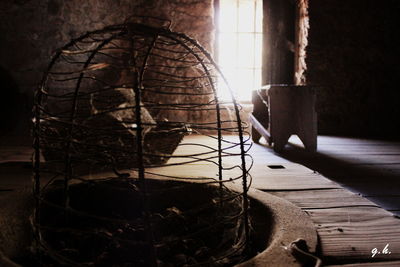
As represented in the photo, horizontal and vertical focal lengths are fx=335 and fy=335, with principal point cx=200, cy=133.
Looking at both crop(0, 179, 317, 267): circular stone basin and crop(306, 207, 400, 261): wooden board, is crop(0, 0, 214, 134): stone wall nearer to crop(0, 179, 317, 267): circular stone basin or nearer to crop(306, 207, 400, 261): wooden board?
crop(0, 179, 317, 267): circular stone basin

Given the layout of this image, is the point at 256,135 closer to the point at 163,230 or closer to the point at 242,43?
the point at 242,43

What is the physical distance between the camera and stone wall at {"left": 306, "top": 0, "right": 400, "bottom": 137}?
427 centimetres

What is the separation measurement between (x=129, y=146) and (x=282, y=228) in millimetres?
1221

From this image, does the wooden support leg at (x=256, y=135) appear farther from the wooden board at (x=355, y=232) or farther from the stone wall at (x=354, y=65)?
the wooden board at (x=355, y=232)

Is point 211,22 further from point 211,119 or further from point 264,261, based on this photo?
point 264,261

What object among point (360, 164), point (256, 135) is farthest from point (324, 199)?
point (256, 135)

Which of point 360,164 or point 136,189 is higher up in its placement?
point 136,189

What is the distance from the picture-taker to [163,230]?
4.91ft

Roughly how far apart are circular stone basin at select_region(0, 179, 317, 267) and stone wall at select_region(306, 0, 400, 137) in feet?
10.5

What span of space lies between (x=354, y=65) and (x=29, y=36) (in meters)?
4.01

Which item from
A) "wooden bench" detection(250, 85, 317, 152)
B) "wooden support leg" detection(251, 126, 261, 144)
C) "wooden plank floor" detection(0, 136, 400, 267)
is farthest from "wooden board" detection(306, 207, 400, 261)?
"wooden support leg" detection(251, 126, 261, 144)

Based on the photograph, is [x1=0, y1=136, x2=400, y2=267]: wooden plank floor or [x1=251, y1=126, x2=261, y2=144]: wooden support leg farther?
[x1=251, y1=126, x2=261, y2=144]: wooden support leg

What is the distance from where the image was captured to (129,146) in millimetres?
2102

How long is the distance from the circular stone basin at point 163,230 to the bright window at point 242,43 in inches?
131
